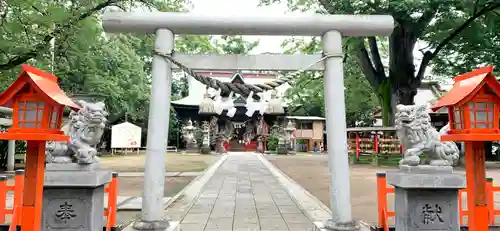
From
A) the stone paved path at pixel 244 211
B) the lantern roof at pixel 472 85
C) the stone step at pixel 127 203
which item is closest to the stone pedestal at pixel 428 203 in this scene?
the lantern roof at pixel 472 85

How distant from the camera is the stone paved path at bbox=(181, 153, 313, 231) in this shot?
5926 millimetres

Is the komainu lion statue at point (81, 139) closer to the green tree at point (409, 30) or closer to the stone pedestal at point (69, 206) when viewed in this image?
the stone pedestal at point (69, 206)

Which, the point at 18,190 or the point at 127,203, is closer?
the point at 18,190

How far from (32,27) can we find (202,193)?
6246 millimetres

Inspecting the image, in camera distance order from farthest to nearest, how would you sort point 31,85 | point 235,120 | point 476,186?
point 235,120
point 31,85
point 476,186

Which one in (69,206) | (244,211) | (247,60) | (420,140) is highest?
(247,60)

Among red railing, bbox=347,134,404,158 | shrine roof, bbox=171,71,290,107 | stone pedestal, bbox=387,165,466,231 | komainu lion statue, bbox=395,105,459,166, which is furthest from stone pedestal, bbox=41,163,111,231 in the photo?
shrine roof, bbox=171,71,290,107

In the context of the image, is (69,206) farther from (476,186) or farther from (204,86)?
(204,86)

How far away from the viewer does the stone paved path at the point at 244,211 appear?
5926mm

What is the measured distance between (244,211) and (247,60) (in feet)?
11.3

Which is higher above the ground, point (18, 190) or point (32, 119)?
point (32, 119)

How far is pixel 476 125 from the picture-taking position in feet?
11.8

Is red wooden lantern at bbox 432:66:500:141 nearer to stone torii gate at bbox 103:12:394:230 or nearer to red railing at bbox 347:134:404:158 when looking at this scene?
stone torii gate at bbox 103:12:394:230

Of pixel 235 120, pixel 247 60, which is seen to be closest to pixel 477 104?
pixel 247 60
